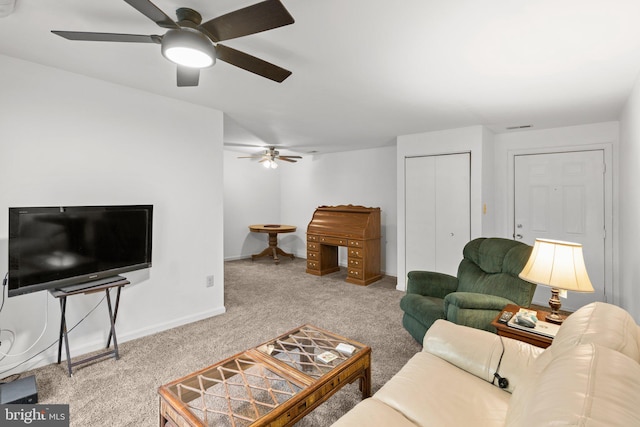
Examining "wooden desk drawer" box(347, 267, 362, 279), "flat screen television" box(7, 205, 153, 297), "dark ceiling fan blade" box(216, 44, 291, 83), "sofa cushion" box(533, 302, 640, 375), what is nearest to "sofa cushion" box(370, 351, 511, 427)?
"sofa cushion" box(533, 302, 640, 375)

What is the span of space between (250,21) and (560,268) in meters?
2.20

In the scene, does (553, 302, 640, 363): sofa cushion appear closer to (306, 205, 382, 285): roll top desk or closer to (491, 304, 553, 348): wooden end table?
(491, 304, 553, 348): wooden end table

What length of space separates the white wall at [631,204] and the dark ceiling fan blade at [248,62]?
108 inches

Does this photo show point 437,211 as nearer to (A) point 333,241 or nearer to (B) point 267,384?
(A) point 333,241

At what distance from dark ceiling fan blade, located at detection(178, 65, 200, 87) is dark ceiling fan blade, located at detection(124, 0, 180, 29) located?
1.24 ft

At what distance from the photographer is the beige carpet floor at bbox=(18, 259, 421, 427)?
1975 mm

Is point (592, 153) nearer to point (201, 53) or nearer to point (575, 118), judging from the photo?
point (575, 118)

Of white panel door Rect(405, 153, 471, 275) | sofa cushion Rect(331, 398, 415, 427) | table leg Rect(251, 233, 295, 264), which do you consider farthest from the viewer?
table leg Rect(251, 233, 295, 264)

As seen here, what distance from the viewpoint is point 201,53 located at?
62.1 inches

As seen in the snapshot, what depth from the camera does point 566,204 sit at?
3.91m

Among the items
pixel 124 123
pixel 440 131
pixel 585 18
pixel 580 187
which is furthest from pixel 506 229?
pixel 124 123

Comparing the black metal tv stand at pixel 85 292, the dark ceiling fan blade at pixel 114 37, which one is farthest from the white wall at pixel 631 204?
the black metal tv stand at pixel 85 292

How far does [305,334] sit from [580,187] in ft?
13.0

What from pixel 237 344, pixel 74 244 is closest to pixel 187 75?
pixel 74 244
